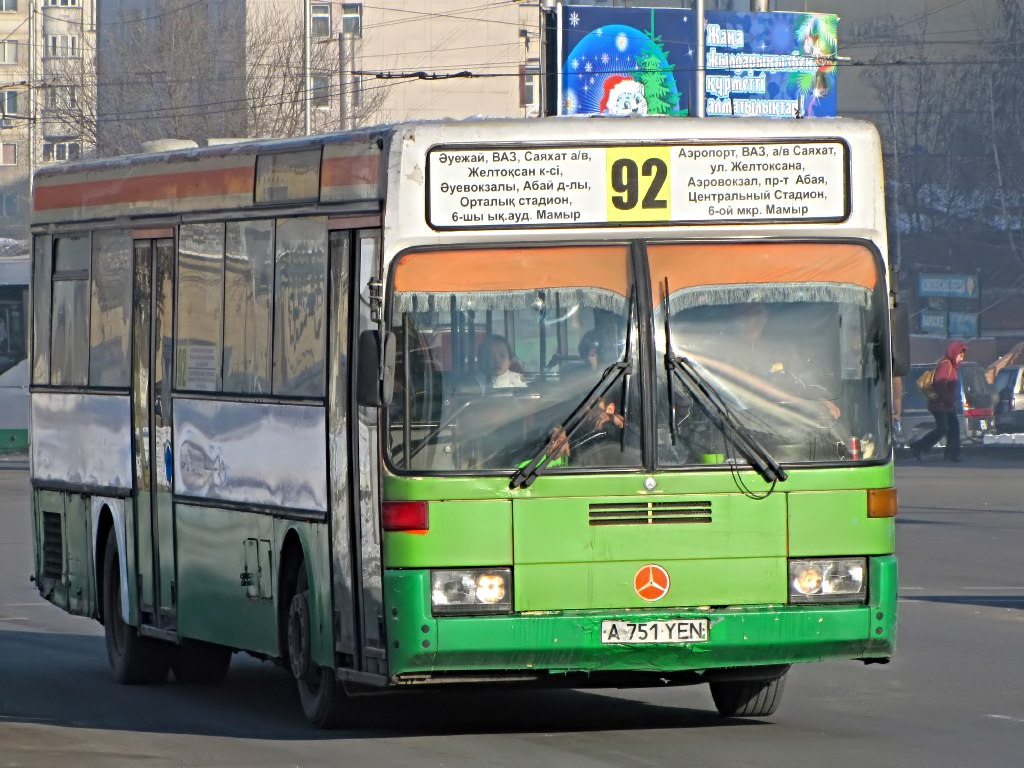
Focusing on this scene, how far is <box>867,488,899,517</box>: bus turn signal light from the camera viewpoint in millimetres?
9320

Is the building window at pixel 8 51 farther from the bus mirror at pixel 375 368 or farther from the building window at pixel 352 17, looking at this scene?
the bus mirror at pixel 375 368

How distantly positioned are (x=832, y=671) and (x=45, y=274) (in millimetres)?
5060

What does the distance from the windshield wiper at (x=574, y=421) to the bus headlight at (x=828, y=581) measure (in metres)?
0.95

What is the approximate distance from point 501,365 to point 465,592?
2.93 feet

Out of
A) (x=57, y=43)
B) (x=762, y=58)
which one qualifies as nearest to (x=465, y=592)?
(x=762, y=58)


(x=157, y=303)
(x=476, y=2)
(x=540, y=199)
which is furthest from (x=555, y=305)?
(x=476, y=2)

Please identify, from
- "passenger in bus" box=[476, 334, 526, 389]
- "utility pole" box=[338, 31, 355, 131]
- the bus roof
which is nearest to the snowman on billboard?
"utility pole" box=[338, 31, 355, 131]

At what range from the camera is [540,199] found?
9312mm

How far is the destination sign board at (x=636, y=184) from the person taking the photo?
9.25m

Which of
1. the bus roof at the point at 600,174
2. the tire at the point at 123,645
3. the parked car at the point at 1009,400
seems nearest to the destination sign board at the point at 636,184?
the bus roof at the point at 600,174

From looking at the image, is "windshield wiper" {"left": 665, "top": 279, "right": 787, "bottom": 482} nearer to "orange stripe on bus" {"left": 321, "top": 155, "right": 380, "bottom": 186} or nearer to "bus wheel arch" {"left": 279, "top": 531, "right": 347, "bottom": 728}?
"orange stripe on bus" {"left": 321, "top": 155, "right": 380, "bottom": 186}

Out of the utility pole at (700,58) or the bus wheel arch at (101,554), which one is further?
the utility pole at (700,58)

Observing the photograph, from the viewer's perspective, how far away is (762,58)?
148 feet

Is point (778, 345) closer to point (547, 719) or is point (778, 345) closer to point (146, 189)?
point (547, 719)
